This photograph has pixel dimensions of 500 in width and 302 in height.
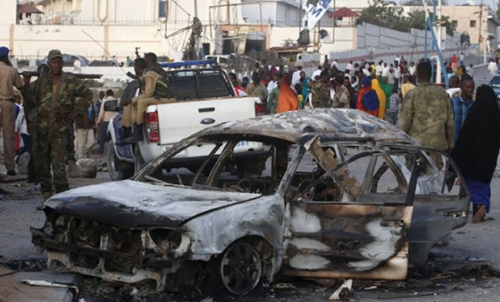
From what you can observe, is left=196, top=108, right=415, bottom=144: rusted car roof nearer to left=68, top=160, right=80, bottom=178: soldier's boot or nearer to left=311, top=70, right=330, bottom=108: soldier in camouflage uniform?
left=68, top=160, right=80, bottom=178: soldier's boot

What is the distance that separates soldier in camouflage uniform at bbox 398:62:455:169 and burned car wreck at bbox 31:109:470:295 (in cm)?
289

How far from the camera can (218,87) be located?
672 inches

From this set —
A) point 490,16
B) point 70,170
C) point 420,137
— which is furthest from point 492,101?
point 490,16

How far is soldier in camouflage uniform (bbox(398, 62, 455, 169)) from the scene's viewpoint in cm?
1321

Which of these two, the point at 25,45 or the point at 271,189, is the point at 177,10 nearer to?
the point at 25,45

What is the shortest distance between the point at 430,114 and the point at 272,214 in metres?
5.09

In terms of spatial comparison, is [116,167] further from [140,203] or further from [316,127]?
[140,203]

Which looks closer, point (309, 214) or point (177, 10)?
point (309, 214)

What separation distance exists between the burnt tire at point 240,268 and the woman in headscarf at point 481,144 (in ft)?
17.0

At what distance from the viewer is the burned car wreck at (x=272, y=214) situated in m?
8.12

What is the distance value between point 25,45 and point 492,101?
7593 centimetres

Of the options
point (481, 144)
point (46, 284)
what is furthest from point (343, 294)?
point (481, 144)

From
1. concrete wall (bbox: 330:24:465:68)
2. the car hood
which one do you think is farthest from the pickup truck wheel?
concrete wall (bbox: 330:24:465:68)

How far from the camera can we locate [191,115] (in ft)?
50.0
